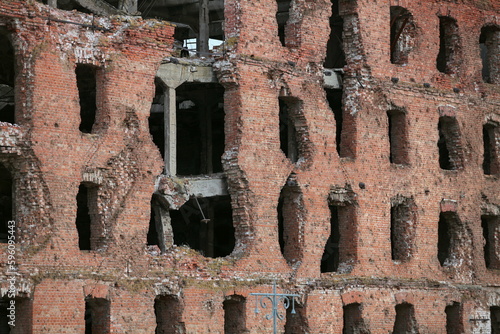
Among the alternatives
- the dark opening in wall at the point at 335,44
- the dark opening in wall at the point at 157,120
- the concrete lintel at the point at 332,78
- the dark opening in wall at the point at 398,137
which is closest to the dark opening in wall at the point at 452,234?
the dark opening in wall at the point at 398,137

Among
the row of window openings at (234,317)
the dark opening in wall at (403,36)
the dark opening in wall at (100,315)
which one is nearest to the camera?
the dark opening in wall at (100,315)

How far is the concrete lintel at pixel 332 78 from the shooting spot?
96.9 feet

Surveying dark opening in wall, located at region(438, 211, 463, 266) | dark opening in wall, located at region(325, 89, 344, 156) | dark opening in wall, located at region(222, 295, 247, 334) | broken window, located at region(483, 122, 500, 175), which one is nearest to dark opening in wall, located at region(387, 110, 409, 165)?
dark opening in wall, located at region(325, 89, 344, 156)

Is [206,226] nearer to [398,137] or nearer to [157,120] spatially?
[157,120]

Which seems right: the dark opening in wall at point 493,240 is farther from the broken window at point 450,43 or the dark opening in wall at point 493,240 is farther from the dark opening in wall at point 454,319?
the broken window at point 450,43

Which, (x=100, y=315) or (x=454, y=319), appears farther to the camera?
(x=454, y=319)

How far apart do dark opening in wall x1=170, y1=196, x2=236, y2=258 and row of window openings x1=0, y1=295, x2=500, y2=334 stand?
3615 mm

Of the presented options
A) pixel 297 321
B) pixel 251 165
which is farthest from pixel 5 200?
pixel 297 321

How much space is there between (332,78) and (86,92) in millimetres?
6267

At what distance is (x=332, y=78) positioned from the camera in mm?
29734

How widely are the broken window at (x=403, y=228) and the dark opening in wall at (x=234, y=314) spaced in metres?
5.42

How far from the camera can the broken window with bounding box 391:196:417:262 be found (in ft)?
98.0

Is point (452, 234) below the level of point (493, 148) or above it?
below

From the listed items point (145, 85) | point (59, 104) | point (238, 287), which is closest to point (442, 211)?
point (238, 287)
